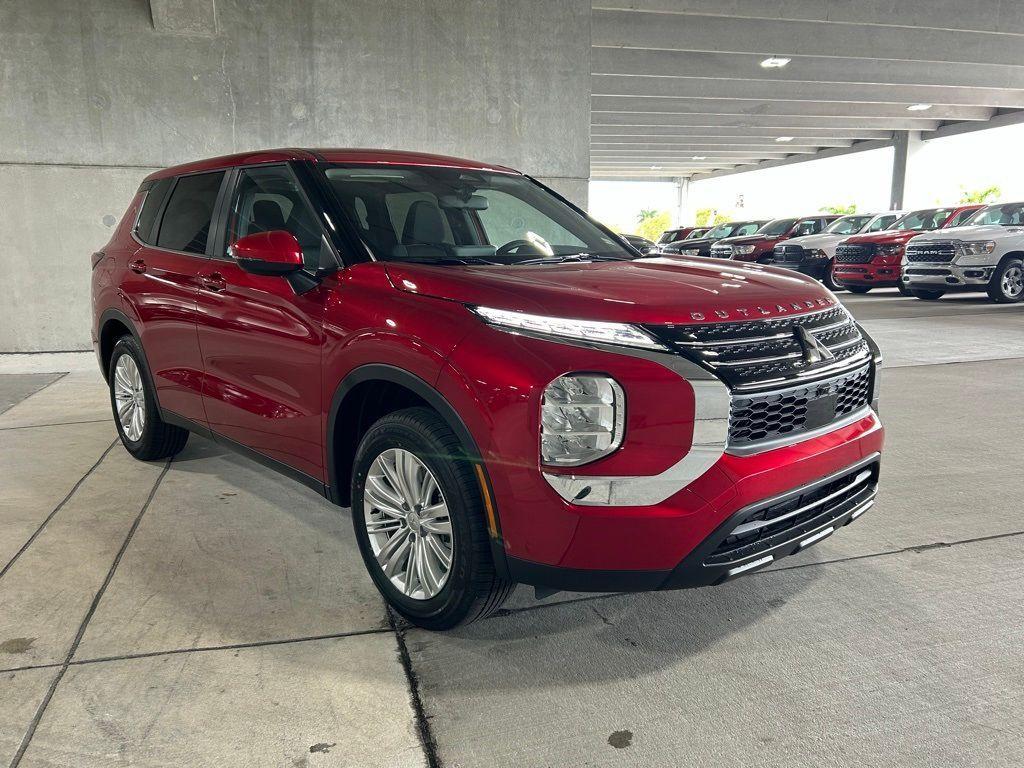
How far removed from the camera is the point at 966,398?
6.44 m

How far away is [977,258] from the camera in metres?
13.5

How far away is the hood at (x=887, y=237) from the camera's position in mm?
15312

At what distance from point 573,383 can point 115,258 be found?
3.50 m

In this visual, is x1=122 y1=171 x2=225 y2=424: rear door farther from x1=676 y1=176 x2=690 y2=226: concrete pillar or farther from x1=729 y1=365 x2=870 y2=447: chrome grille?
x1=676 y1=176 x2=690 y2=226: concrete pillar

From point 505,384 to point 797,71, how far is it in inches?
793

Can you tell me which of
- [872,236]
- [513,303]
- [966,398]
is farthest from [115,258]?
[872,236]

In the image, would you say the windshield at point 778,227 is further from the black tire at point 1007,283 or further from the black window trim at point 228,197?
the black window trim at point 228,197

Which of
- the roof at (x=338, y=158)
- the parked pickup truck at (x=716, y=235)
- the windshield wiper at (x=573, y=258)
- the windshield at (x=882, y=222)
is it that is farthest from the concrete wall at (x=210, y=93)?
the parked pickup truck at (x=716, y=235)

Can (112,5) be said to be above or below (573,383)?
above

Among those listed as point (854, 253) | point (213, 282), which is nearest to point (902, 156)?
point (854, 253)

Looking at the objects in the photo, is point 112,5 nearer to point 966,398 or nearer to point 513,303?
point 513,303

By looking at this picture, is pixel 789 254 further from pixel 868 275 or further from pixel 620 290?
pixel 620 290

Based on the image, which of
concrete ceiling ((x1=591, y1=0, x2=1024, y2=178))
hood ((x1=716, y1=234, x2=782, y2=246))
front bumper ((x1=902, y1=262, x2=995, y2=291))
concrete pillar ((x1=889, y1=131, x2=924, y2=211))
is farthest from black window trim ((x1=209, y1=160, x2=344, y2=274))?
concrete pillar ((x1=889, y1=131, x2=924, y2=211))

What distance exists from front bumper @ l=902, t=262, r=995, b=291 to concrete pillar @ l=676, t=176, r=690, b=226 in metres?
38.2
